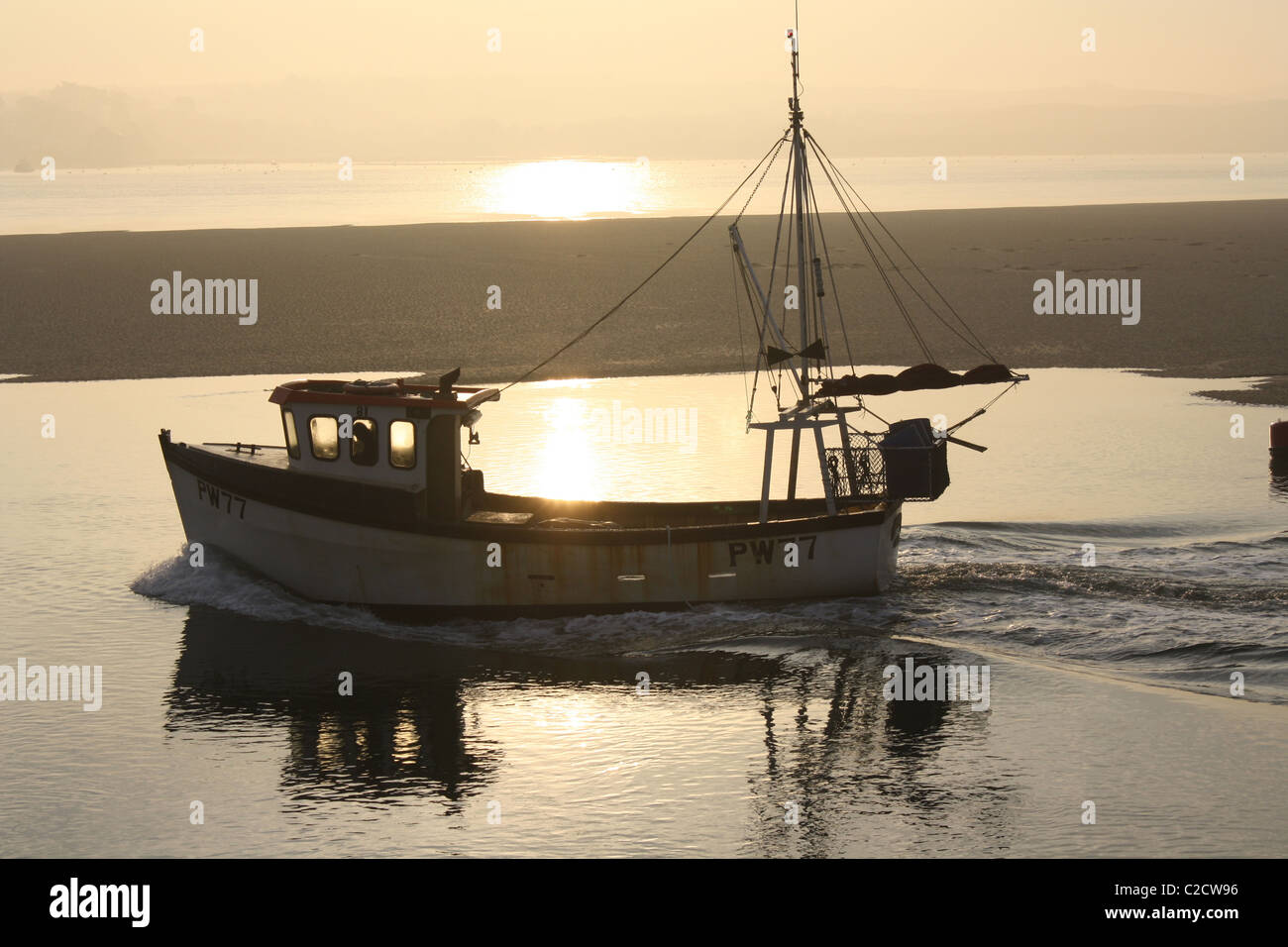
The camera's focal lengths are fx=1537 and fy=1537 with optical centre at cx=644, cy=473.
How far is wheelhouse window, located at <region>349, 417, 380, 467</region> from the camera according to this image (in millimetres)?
24344

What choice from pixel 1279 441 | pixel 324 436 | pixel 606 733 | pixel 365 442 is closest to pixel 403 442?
pixel 365 442

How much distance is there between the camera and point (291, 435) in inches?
988

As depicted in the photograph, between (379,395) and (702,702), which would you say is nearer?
(702,702)

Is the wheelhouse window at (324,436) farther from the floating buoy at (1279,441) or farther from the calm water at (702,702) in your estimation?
the floating buoy at (1279,441)

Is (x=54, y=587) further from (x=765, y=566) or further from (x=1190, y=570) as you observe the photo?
(x=1190, y=570)

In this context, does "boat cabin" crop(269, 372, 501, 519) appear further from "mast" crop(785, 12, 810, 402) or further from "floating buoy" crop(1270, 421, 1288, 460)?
"floating buoy" crop(1270, 421, 1288, 460)

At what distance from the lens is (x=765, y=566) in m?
23.2

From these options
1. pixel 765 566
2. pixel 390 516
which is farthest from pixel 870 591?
pixel 390 516

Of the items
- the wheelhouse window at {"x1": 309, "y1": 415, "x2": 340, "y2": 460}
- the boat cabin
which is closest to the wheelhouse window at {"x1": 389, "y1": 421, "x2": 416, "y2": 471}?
the boat cabin

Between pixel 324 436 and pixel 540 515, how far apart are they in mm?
3791

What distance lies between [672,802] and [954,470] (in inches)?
684

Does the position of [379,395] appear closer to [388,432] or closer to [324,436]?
[388,432]

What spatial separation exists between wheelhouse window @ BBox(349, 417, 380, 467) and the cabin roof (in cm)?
36

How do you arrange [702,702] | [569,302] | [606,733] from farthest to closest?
[569,302] < [702,702] < [606,733]
